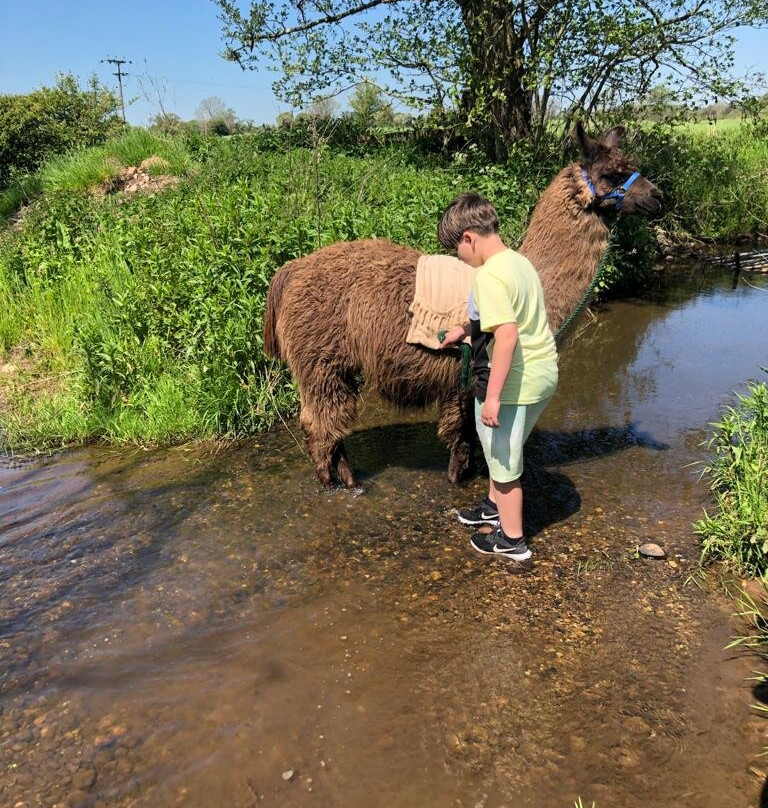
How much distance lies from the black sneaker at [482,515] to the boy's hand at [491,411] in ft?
3.08

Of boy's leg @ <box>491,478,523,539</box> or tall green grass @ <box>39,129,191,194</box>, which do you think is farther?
tall green grass @ <box>39,129,191,194</box>

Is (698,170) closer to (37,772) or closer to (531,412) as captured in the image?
(531,412)

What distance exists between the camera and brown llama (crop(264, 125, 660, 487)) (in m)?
3.70

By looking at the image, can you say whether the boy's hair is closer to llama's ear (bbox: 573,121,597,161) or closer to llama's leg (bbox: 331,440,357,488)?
llama's ear (bbox: 573,121,597,161)

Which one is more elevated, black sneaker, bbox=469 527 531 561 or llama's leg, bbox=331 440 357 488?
llama's leg, bbox=331 440 357 488

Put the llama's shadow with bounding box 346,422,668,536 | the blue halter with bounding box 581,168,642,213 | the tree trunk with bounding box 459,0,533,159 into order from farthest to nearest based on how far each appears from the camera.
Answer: the tree trunk with bounding box 459,0,533,159 < the llama's shadow with bounding box 346,422,668,536 < the blue halter with bounding box 581,168,642,213

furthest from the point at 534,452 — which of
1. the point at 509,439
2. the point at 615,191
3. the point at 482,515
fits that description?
the point at 615,191

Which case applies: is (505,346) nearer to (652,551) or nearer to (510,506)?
(510,506)

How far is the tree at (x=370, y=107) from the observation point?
976 centimetres

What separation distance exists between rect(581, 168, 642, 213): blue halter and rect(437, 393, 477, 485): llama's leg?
4.70ft

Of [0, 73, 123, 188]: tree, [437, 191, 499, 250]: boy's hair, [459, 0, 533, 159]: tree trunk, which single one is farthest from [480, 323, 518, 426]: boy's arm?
[0, 73, 123, 188]: tree

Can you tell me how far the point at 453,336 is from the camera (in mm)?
3459

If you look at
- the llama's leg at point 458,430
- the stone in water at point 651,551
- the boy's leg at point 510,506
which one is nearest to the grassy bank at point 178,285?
the llama's leg at point 458,430

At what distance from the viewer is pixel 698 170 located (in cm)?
1086
